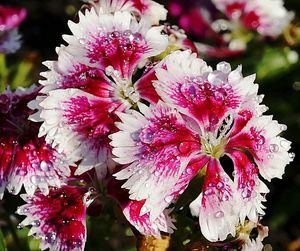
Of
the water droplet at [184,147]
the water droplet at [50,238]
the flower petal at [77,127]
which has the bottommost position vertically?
the water droplet at [50,238]

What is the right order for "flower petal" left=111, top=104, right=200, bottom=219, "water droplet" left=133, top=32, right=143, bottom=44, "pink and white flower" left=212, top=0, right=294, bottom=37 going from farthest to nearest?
"pink and white flower" left=212, top=0, right=294, bottom=37
"water droplet" left=133, top=32, right=143, bottom=44
"flower petal" left=111, top=104, right=200, bottom=219

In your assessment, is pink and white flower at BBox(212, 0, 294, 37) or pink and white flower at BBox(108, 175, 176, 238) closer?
pink and white flower at BBox(108, 175, 176, 238)

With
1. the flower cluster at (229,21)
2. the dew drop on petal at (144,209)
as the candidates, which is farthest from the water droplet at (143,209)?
the flower cluster at (229,21)

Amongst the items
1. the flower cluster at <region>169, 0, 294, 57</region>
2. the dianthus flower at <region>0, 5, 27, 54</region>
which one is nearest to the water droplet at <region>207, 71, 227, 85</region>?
the dianthus flower at <region>0, 5, 27, 54</region>

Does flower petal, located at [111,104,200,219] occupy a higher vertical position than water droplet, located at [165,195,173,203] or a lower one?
higher

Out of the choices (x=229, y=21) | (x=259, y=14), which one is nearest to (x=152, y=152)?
(x=259, y=14)

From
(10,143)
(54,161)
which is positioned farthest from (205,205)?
(10,143)

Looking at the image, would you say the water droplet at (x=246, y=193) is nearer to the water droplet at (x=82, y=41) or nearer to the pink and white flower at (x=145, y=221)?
the pink and white flower at (x=145, y=221)

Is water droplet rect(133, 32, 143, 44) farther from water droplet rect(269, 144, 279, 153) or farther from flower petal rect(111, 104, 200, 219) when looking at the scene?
water droplet rect(269, 144, 279, 153)
